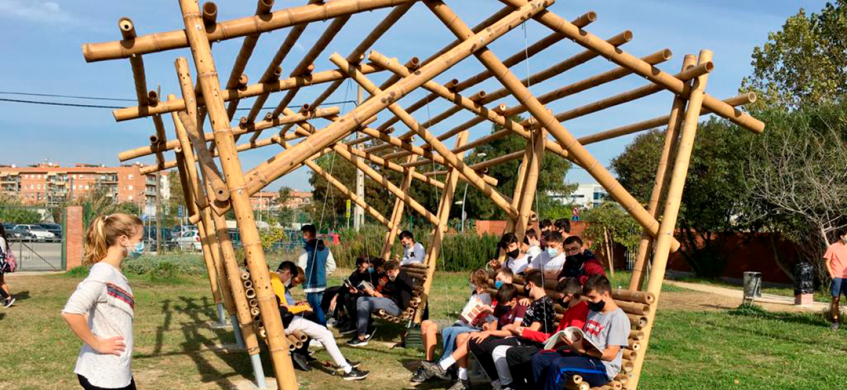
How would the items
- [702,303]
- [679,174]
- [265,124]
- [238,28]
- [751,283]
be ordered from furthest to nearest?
[702,303] < [751,283] < [265,124] < [679,174] < [238,28]

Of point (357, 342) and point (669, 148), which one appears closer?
point (669, 148)

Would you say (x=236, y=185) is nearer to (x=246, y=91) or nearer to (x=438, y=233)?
(x=246, y=91)

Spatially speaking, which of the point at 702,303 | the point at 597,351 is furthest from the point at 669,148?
the point at 702,303

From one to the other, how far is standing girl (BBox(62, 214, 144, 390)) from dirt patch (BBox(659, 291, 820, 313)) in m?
11.3

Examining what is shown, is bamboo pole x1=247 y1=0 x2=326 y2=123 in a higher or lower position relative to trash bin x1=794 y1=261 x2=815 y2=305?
higher

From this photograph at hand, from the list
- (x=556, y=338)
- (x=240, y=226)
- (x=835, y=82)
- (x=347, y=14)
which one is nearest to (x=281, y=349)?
(x=240, y=226)

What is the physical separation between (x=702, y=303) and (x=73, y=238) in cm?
1494

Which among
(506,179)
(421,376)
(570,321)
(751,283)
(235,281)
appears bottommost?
(421,376)

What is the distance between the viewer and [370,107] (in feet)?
17.7

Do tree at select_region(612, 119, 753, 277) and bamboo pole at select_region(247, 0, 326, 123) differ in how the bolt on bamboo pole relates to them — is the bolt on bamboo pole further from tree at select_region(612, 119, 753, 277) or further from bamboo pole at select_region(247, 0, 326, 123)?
tree at select_region(612, 119, 753, 277)

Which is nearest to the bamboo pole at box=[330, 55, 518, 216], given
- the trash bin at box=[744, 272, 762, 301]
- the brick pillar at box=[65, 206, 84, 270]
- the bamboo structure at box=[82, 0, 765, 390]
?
the bamboo structure at box=[82, 0, 765, 390]

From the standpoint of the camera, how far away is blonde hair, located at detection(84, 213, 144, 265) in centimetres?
350

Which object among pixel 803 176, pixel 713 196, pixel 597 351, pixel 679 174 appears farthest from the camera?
pixel 713 196

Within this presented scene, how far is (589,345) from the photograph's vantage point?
5277mm
